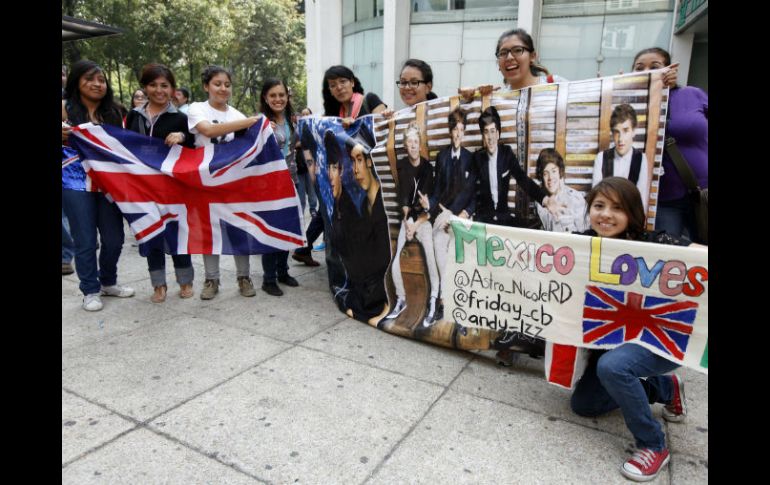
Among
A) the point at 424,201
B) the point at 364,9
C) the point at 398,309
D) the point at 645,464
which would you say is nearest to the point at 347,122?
the point at 424,201

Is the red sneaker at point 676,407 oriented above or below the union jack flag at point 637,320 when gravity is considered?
below

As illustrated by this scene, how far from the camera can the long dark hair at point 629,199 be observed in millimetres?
2410

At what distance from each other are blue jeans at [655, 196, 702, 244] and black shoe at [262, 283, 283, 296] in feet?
9.64

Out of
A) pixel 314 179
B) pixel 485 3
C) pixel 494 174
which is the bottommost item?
pixel 314 179

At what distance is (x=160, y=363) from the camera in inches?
127

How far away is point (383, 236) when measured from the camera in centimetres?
381

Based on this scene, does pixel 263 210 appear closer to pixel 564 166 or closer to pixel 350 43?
pixel 564 166

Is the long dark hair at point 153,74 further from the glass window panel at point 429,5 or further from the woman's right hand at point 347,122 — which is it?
the glass window panel at point 429,5

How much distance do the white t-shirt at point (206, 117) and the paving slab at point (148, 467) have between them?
2.53 m

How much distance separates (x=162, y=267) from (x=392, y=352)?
2216 mm

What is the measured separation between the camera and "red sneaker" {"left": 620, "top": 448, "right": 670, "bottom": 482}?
85.4 inches

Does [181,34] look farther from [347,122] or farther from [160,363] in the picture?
[160,363]

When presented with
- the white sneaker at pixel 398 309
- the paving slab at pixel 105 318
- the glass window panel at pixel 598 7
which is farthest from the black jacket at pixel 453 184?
the glass window panel at pixel 598 7
